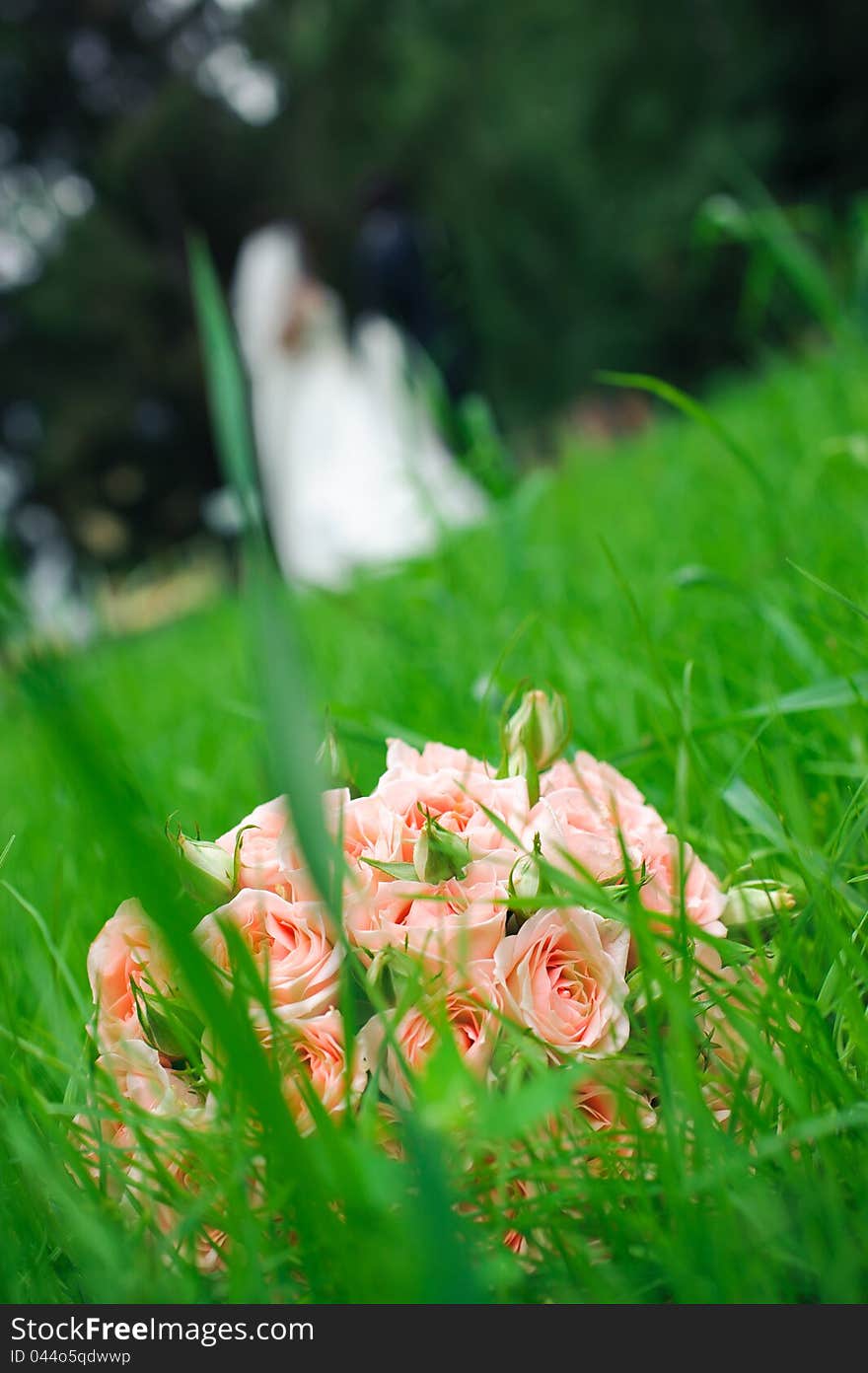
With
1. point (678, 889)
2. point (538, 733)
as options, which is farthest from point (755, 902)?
point (538, 733)

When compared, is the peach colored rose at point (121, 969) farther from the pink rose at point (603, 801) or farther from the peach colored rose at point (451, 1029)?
the pink rose at point (603, 801)

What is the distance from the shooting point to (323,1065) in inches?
19.8

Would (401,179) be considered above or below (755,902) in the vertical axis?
below

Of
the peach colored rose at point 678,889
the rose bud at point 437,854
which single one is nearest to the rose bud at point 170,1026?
the rose bud at point 437,854

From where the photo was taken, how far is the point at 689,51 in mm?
12875

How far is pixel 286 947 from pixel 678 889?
207 millimetres

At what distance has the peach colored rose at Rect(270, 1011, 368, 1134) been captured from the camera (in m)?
0.49

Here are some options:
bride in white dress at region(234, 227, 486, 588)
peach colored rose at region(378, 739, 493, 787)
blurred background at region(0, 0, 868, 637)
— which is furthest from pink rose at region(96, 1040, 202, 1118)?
blurred background at region(0, 0, 868, 637)

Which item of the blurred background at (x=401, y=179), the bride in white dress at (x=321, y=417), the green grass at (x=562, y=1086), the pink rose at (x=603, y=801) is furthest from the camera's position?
the blurred background at (x=401, y=179)

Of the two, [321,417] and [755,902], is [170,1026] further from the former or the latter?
[321,417]

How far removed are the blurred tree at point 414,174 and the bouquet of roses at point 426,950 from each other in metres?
12.4

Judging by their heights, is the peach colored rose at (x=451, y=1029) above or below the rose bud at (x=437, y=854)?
below

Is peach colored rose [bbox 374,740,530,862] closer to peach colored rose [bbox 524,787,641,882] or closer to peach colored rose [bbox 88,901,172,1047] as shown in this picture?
peach colored rose [bbox 524,787,641,882]

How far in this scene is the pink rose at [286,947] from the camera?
0.50m
